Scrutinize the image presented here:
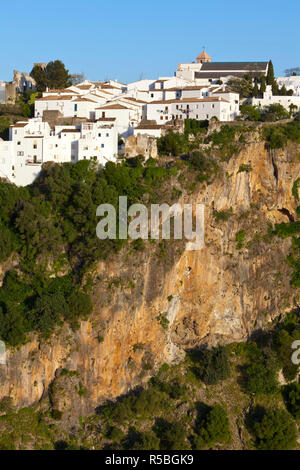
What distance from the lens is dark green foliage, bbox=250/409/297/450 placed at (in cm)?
3547

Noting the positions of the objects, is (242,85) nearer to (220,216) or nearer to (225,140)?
(225,140)

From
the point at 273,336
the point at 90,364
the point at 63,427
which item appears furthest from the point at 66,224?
the point at 273,336

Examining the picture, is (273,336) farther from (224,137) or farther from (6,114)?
(6,114)

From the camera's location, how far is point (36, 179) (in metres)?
40.4

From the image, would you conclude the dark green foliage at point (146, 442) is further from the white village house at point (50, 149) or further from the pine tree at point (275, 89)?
the pine tree at point (275, 89)

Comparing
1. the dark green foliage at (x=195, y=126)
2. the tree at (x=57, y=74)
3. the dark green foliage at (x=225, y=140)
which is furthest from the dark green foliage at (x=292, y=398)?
the tree at (x=57, y=74)

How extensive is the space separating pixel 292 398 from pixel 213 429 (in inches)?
183

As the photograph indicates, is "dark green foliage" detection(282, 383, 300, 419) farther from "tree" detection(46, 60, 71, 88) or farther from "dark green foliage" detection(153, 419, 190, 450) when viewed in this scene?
"tree" detection(46, 60, 71, 88)

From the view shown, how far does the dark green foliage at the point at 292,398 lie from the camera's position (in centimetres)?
3718

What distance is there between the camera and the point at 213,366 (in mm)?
37969

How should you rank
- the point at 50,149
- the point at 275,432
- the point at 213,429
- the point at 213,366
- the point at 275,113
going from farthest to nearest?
1. the point at 275,113
2. the point at 50,149
3. the point at 213,366
4. the point at 275,432
5. the point at 213,429

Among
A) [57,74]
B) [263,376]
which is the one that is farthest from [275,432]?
[57,74]

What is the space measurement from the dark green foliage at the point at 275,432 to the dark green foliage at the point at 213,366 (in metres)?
2.95

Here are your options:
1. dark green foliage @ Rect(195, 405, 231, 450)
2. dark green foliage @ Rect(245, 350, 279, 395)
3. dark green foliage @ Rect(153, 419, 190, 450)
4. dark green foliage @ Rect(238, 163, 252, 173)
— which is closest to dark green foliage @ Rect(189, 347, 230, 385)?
dark green foliage @ Rect(245, 350, 279, 395)
